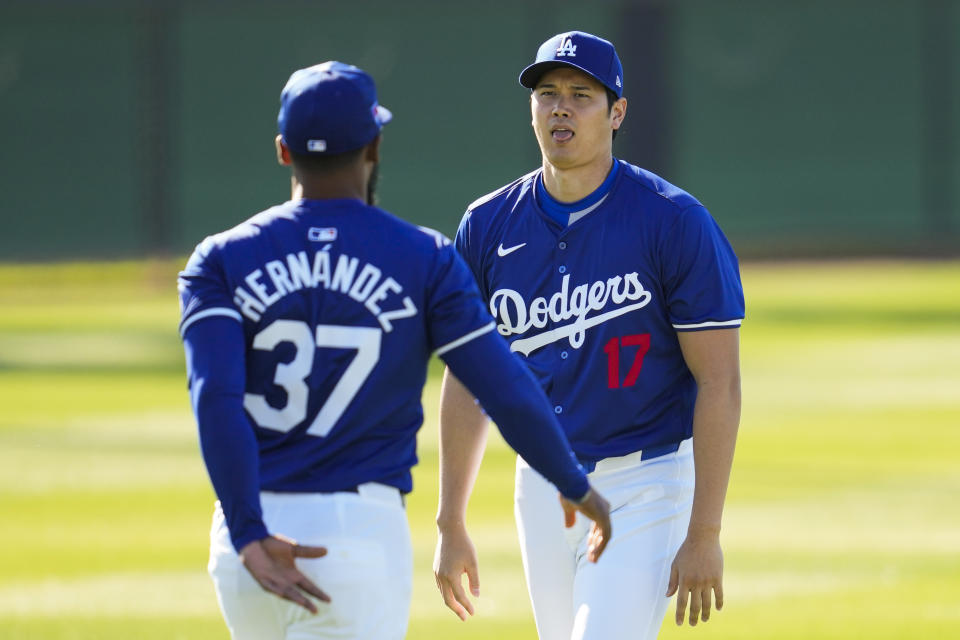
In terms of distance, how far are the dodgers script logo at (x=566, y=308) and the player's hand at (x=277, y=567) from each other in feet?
5.07

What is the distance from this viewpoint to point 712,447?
4.57 metres

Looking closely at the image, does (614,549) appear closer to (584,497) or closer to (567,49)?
(584,497)

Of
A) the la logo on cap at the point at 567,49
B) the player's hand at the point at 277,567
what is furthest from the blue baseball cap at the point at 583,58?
the player's hand at the point at 277,567

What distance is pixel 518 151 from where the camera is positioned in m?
37.8

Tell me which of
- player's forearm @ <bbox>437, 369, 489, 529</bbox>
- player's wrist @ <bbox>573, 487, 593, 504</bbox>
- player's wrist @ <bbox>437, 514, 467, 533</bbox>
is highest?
player's wrist @ <bbox>573, 487, 593, 504</bbox>

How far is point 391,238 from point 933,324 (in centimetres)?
2007

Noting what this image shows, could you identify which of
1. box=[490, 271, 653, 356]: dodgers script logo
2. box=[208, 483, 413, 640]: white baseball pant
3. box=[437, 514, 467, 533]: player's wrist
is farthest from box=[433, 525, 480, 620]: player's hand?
box=[208, 483, 413, 640]: white baseball pant

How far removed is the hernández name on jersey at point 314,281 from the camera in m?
3.57

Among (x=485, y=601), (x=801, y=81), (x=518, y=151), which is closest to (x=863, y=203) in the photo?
(x=801, y=81)

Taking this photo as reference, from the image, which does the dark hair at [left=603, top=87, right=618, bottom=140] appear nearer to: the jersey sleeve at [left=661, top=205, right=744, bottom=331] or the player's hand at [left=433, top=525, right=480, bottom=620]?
the jersey sleeve at [left=661, top=205, right=744, bottom=331]

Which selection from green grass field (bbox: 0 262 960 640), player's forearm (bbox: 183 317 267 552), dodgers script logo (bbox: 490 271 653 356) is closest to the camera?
player's forearm (bbox: 183 317 267 552)

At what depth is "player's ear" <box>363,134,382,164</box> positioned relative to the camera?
374cm

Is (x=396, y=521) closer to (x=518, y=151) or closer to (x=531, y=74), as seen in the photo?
(x=531, y=74)

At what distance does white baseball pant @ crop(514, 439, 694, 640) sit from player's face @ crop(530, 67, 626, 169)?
2.90 ft
